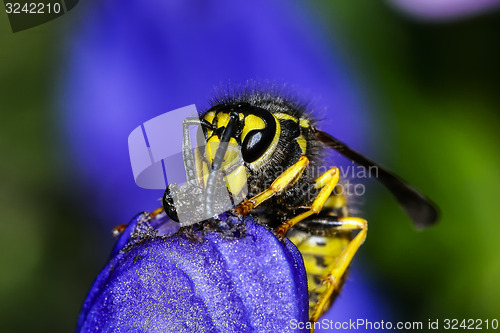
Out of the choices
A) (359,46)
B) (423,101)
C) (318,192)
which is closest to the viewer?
(318,192)

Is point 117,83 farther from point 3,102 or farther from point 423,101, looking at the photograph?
point 423,101

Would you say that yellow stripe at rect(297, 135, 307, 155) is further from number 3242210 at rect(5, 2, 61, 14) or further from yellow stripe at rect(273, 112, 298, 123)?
number 3242210 at rect(5, 2, 61, 14)

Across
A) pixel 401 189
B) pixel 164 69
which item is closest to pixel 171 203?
pixel 401 189

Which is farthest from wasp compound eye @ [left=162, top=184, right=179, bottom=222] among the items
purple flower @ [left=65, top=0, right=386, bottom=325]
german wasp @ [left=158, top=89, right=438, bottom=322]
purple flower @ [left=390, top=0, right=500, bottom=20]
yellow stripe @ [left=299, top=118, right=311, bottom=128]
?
purple flower @ [left=390, top=0, right=500, bottom=20]

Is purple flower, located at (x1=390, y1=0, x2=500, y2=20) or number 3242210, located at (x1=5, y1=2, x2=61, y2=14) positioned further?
purple flower, located at (x1=390, y1=0, x2=500, y2=20)

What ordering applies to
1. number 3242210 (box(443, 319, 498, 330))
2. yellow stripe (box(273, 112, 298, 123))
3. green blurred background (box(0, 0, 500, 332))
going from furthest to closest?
green blurred background (box(0, 0, 500, 332)), number 3242210 (box(443, 319, 498, 330)), yellow stripe (box(273, 112, 298, 123))

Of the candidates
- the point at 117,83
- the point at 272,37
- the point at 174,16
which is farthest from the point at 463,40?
the point at 117,83

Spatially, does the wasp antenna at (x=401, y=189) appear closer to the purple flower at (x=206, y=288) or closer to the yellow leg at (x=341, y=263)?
the yellow leg at (x=341, y=263)
